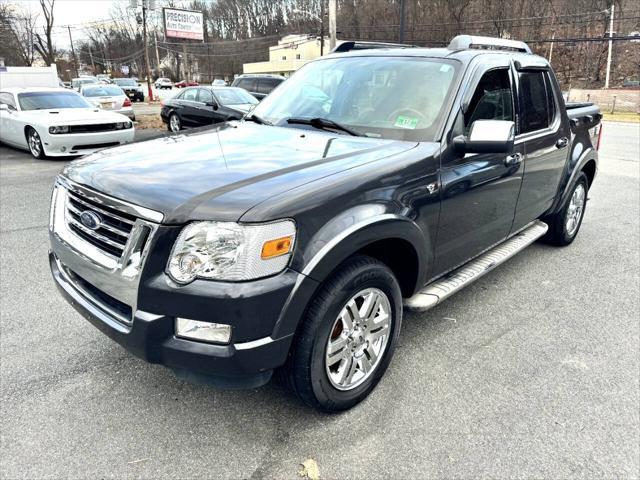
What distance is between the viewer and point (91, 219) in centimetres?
235

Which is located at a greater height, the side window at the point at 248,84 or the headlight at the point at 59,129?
the side window at the point at 248,84

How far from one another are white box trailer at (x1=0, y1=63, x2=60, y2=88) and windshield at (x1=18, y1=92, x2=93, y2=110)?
13.2m

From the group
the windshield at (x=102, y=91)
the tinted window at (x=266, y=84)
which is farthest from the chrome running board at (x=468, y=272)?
the windshield at (x=102, y=91)

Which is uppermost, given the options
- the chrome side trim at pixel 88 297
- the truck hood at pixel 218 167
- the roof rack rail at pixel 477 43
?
the roof rack rail at pixel 477 43

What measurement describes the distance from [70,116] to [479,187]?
369 inches

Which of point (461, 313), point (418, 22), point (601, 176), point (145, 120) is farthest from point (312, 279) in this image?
point (418, 22)

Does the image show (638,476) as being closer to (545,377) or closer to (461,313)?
(545,377)

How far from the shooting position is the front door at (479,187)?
116 inches

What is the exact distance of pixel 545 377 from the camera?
2.94m

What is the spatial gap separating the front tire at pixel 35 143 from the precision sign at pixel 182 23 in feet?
133

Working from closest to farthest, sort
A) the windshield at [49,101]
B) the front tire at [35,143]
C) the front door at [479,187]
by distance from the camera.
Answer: the front door at [479,187] → the front tire at [35,143] → the windshield at [49,101]

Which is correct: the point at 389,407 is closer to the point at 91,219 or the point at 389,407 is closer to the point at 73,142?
the point at 91,219

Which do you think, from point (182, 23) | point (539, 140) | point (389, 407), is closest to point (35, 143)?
point (539, 140)

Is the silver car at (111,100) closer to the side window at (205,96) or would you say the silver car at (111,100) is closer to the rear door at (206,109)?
the side window at (205,96)
